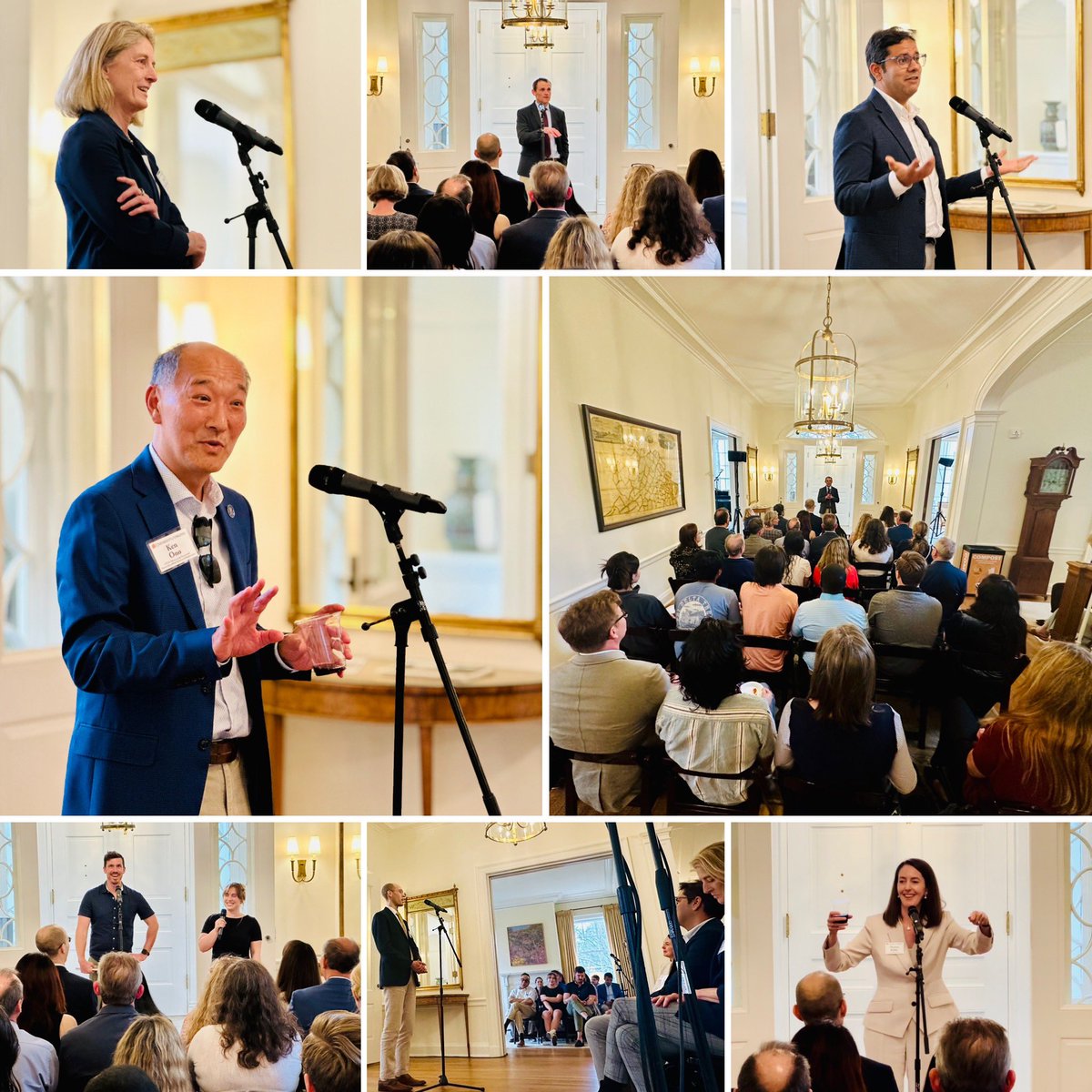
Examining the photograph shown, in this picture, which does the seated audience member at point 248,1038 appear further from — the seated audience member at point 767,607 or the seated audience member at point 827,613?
the seated audience member at point 827,613

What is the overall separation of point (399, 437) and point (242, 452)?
34 centimetres

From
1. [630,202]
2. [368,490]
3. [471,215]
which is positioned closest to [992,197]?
[630,202]

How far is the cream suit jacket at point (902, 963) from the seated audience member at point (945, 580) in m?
0.70

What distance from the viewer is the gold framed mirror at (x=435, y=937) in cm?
239

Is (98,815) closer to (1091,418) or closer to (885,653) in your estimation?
(885,653)

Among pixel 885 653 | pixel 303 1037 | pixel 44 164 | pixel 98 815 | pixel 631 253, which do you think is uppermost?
pixel 44 164

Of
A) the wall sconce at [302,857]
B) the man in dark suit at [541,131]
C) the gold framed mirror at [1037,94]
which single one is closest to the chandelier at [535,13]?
the man in dark suit at [541,131]

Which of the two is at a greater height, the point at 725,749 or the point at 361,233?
the point at 361,233

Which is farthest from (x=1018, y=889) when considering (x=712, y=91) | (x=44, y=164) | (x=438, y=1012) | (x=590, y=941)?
(x=44, y=164)

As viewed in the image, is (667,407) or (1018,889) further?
(1018,889)

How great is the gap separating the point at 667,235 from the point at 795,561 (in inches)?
28.6

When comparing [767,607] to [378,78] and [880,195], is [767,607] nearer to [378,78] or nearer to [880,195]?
[880,195]

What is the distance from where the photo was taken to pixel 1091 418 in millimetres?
2277

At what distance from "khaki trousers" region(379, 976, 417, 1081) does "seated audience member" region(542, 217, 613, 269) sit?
158 centimetres
